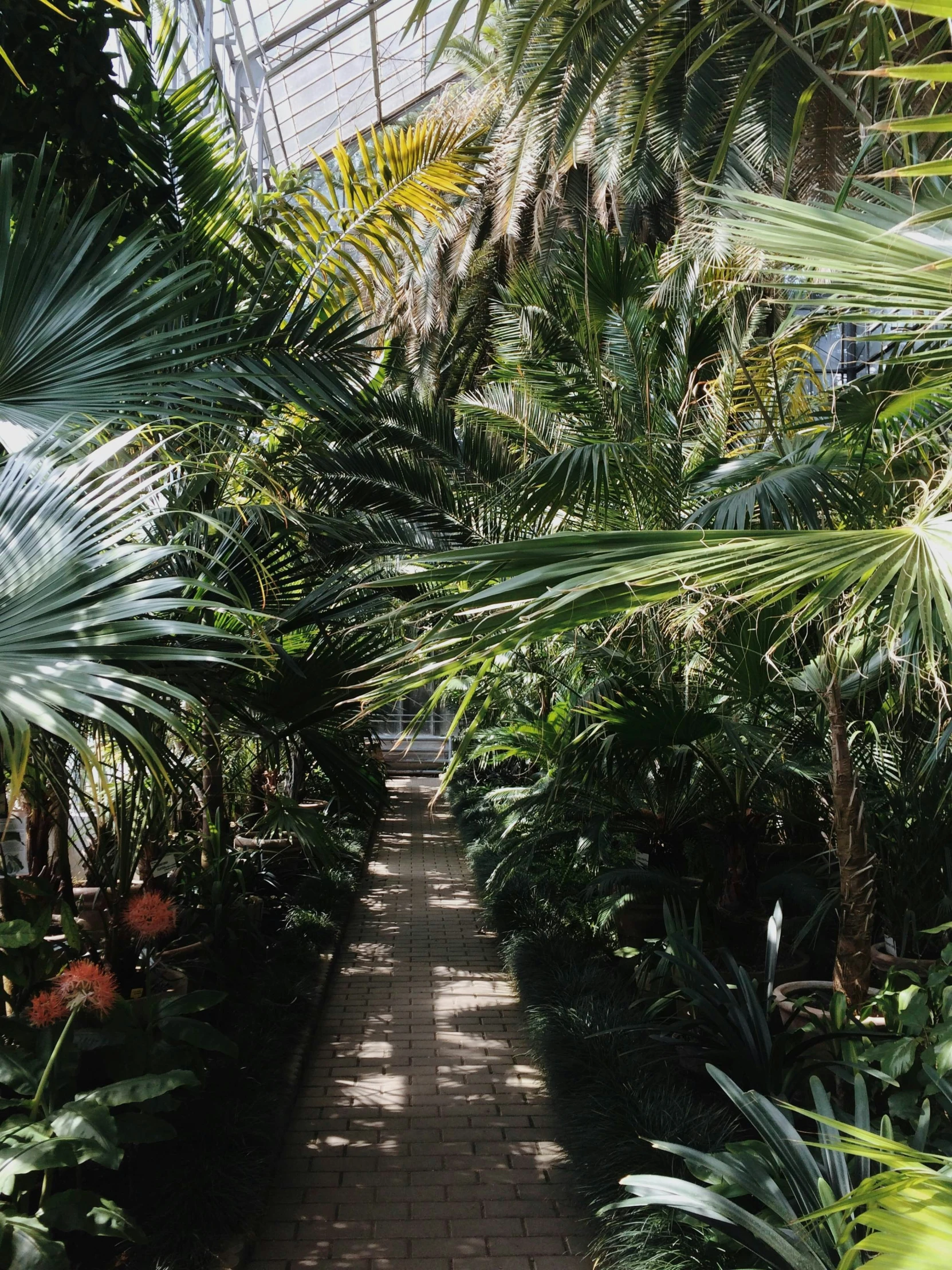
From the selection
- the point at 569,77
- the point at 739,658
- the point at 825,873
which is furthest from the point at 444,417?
the point at 825,873

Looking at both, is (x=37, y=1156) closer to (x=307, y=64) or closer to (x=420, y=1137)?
(x=420, y=1137)

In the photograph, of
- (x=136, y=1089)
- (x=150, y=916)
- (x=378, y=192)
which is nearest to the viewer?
(x=136, y=1089)

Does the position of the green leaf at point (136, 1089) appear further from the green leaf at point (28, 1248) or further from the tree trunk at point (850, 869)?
Answer: the tree trunk at point (850, 869)

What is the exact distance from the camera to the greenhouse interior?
76.9 inches

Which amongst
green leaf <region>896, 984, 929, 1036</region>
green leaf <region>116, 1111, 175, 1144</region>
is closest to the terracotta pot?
green leaf <region>896, 984, 929, 1036</region>

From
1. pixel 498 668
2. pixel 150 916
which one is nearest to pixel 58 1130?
pixel 150 916

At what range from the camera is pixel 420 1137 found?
4035mm

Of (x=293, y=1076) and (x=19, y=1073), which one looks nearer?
(x=19, y=1073)

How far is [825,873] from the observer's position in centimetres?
574

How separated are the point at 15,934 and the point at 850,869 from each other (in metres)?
2.62

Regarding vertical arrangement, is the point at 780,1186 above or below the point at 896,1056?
below

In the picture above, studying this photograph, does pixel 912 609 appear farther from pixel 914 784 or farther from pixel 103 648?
pixel 914 784

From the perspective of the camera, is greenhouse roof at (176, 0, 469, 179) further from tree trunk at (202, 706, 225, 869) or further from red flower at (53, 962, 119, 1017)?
red flower at (53, 962, 119, 1017)

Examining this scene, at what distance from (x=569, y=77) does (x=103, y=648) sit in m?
4.79
